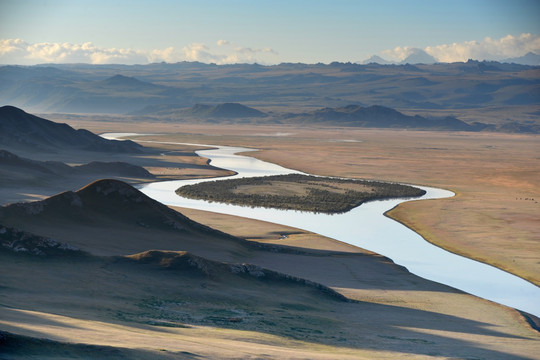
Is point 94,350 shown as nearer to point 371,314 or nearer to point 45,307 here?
point 45,307

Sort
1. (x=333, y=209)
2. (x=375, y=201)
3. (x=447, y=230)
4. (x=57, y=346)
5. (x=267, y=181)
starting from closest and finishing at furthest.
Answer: (x=57, y=346), (x=447, y=230), (x=333, y=209), (x=375, y=201), (x=267, y=181)

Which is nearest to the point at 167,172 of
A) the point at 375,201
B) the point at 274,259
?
the point at 375,201

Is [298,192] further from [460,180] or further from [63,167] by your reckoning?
[63,167]

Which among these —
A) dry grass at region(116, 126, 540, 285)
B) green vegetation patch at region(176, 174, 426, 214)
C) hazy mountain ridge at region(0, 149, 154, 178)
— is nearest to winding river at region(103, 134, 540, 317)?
dry grass at region(116, 126, 540, 285)

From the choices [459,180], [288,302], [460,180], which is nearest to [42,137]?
[459,180]

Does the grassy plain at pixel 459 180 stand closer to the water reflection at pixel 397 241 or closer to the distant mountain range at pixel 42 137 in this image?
the water reflection at pixel 397 241
